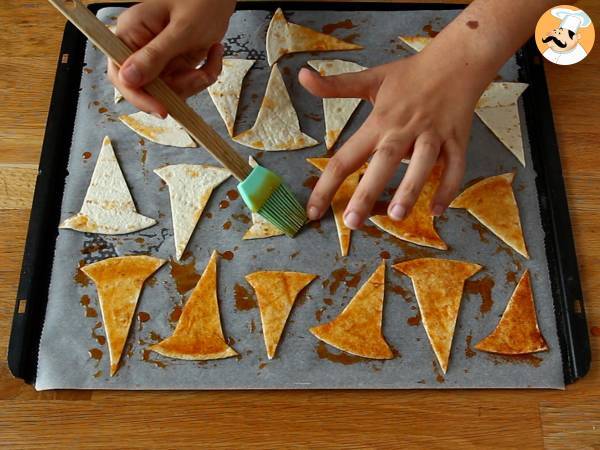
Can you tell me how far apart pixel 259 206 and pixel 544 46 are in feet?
2.35

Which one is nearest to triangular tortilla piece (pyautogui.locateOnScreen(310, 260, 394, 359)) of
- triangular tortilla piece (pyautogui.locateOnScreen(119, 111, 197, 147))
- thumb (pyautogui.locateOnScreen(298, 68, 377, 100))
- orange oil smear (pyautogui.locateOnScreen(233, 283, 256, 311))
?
orange oil smear (pyautogui.locateOnScreen(233, 283, 256, 311))

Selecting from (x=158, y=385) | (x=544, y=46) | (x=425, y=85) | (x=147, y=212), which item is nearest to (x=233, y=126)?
(x=147, y=212)

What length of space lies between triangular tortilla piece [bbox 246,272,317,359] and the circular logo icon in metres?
0.70

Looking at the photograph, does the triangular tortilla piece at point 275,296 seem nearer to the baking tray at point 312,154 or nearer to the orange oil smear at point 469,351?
the baking tray at point 312,154

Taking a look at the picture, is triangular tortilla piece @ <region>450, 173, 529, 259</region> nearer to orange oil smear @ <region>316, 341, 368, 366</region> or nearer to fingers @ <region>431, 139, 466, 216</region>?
fingers @ <region>431, 139, 466, 216</region>

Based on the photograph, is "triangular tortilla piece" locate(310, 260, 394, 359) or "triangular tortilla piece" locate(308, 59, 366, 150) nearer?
"triangular tortilla piece" locate(310, 260, 394, 359)

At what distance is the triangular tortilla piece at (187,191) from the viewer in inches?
46.9

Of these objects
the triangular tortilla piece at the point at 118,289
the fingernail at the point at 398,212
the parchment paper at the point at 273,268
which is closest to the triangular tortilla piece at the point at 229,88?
the parchment paper at the point at 273,268

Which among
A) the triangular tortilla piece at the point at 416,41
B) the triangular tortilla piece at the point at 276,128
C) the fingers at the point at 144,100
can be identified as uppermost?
the fingers at the point at 144,100

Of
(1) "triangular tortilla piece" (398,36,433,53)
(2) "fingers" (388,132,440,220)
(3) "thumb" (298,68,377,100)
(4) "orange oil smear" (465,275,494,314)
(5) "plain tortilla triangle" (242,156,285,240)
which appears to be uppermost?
(1) "triangular tortilla piece" (398,36,433,53)

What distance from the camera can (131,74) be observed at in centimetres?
95

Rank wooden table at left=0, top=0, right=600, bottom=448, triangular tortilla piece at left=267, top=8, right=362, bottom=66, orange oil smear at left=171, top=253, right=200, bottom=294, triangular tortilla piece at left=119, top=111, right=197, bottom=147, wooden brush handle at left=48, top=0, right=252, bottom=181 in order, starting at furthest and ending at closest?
1. triangular tortilla piece at left=267, top=8, right=362, bottom=66
2. triangular tortilla piece at left=119, top=111, right=197, bottom=147
3. orange oil smear at left=171, top=253, right=200, bottom=294
4. wooden table at left=0, top=0, right=600, bottom=448
5. wooden brush handle at left=48, top=0, right=252, bottom=181

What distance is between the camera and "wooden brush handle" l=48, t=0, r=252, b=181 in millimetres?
937

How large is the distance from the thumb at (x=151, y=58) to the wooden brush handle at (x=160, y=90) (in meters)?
0.02
